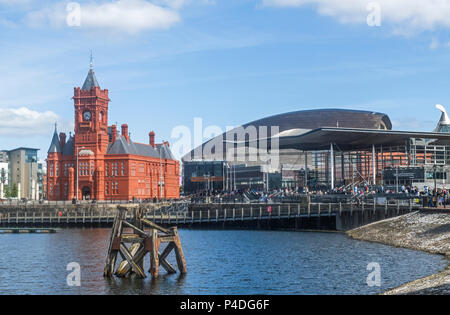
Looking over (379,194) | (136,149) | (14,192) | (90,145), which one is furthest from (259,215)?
(14,192)

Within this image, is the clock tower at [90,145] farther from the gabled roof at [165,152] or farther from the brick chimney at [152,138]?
the gabled roof at [165,152]

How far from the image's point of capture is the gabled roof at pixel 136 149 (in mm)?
130500

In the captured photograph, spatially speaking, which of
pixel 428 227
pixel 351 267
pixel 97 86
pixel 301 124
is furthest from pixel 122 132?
pixel 351 267

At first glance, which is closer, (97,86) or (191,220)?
(191,220)

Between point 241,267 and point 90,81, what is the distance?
315ft

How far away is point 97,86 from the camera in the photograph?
432 ft

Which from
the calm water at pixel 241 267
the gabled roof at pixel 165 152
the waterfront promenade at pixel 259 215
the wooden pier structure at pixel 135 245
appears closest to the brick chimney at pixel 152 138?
the gabled roof at pixel 165 152

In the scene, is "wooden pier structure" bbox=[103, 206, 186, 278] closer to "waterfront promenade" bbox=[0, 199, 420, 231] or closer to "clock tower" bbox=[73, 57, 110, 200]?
"waterfront promenade" bbox=[0, 199, 420, 231]

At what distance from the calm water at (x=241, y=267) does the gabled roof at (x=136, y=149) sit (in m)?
63.4

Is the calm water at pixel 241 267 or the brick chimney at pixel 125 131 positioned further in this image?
the brick chimney at pixel 125 131

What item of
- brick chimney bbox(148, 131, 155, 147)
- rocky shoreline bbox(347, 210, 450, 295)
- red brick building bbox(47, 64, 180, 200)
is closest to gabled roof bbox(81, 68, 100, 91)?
red brick building bbox(47, 64, 180, 200)
